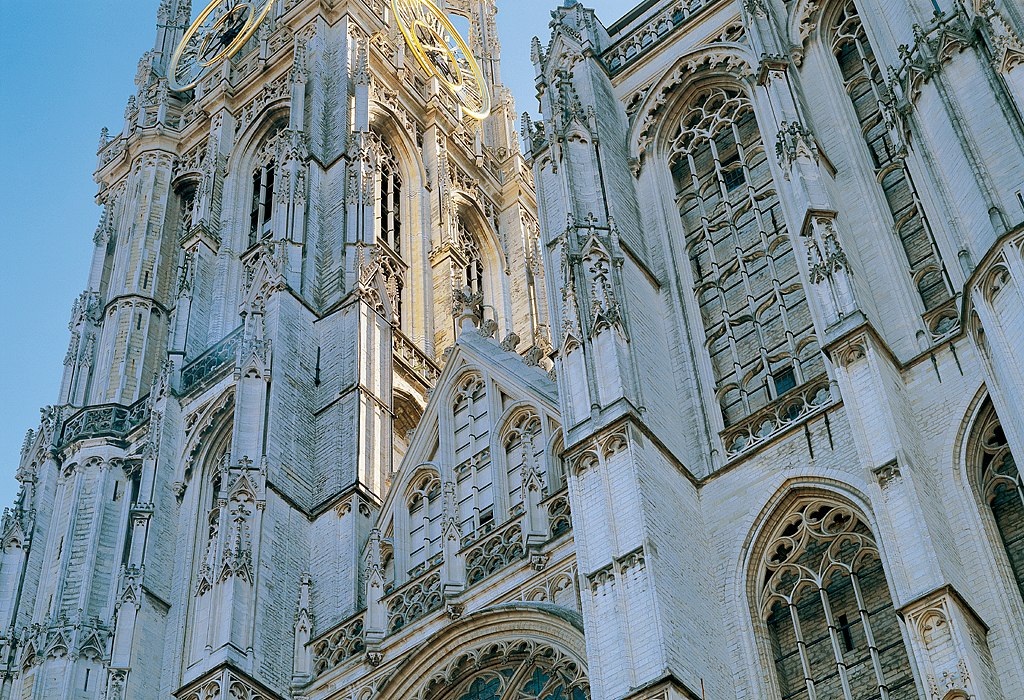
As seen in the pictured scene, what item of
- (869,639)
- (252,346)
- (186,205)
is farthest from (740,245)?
(186,205)

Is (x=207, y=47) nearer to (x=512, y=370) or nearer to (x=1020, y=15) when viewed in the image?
(x=512, y=370)

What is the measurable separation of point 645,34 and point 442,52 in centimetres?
1485

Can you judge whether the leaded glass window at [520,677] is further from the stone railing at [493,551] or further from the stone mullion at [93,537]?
the stone mullion at [93,537]

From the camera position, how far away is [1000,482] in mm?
16328

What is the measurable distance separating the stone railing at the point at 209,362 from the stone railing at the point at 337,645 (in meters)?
7.72

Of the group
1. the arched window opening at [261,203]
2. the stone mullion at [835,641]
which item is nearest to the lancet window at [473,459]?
the stone mullion at [835,641]

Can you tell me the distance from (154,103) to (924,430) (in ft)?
83.8

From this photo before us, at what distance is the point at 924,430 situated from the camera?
677 inches

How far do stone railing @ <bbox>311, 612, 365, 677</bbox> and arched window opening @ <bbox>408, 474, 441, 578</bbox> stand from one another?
3.65ft

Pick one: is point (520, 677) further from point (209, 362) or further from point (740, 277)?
point (209, 362)

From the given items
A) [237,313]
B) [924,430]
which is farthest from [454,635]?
[237,313]

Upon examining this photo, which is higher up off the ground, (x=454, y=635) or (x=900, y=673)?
(x=454, y=635)

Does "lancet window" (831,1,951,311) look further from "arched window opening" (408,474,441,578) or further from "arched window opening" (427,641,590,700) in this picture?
"arched window opening" (408,474,441,578)

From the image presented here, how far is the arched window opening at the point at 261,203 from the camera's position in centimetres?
3306
